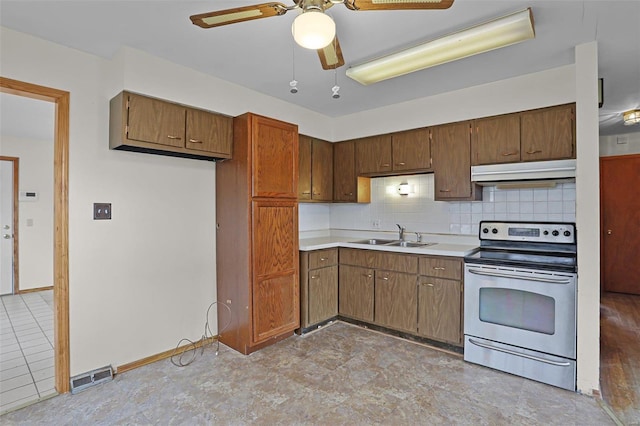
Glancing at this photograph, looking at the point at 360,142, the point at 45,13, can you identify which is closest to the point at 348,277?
the point at 360,142

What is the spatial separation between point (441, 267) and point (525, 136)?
1.40m

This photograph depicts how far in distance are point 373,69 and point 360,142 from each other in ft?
4.90

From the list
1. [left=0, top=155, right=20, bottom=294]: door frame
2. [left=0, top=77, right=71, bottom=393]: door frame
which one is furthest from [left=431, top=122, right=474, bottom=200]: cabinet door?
[left=0, top=155, right=20, bottom=294]: door frame

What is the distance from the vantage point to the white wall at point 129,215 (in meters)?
2.51

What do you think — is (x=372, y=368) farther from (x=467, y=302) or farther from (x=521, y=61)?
(x=521, y=61)

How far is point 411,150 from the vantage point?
3688mm

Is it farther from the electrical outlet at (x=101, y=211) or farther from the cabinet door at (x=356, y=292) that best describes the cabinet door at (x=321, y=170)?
the electrical outlet at (x=101, y=211)

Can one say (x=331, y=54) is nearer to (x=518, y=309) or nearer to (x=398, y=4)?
(x=398, y=4)

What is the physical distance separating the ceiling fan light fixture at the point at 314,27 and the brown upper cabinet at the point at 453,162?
2.26 meters

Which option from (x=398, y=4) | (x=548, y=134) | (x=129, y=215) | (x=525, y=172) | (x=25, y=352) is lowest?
(x=25, y=352)

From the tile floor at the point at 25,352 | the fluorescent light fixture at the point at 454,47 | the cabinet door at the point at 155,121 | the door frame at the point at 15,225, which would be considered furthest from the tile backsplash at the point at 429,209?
the door frame at the point at 15,225

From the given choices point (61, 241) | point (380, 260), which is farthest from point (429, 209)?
point (61, 241)

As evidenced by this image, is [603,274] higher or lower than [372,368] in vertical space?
higher

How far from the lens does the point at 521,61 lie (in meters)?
2.71
